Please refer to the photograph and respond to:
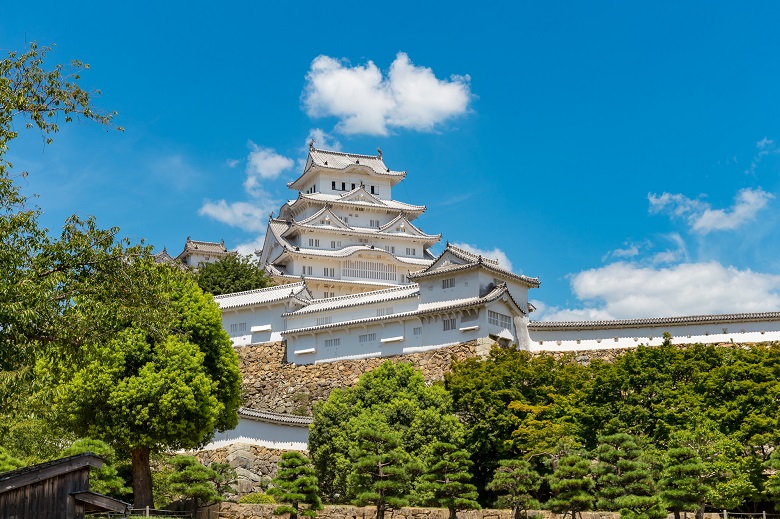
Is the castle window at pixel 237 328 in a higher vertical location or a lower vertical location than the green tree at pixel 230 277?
lower

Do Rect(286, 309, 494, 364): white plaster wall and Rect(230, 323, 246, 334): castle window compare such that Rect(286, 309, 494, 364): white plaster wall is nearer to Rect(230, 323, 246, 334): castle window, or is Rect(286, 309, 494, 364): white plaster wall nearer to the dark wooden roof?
Rect(230, 323, 246, 334): castle window

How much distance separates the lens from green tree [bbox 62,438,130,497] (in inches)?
982

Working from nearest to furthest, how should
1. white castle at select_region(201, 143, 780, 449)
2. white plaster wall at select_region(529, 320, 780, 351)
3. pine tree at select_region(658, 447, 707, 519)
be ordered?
pine tree at select_region(658, 447, 707, 519) < white plaster wall at select_region(529, 320, 780, 351) < white castle at select_region(201, 143, 780, 449)

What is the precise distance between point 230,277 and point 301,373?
10777 millimetres

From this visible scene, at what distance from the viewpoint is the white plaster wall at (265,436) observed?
112 ft

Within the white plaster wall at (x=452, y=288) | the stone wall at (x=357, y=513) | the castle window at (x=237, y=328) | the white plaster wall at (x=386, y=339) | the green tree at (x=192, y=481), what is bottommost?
the stone wall at (x=357, y=513)

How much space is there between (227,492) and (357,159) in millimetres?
38098

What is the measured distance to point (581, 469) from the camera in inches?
1011

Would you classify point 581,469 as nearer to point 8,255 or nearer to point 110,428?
point 110,428

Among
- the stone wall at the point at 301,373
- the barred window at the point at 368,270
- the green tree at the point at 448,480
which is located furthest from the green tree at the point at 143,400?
the barred window at the point at 368,270

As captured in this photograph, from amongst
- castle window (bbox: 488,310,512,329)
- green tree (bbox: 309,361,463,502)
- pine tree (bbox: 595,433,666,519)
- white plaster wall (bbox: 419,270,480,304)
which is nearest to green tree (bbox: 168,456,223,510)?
green tree (bbox: 309,361,463,502)

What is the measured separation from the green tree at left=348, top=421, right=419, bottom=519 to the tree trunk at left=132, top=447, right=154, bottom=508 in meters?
5.48

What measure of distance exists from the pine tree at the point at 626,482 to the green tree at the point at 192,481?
410 inches

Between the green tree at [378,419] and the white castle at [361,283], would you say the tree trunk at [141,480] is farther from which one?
the white castle at [361,283]
